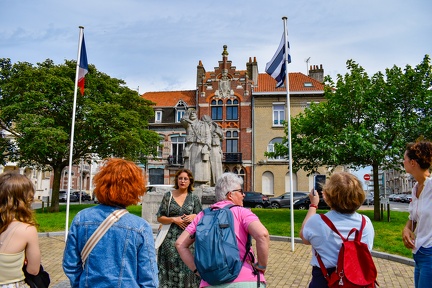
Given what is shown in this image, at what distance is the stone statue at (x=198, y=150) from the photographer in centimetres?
1220

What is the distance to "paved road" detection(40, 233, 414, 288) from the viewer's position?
692 centimetres

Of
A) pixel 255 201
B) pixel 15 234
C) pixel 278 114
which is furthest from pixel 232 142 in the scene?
pixel 15 234

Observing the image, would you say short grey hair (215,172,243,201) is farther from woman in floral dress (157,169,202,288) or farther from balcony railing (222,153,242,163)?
balcony railing (222,153,242,163)

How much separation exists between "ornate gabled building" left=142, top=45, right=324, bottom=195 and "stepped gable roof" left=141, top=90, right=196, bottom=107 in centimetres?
27

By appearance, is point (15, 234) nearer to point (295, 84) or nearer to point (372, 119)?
point (372, 119)

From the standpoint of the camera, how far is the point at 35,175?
54.8m

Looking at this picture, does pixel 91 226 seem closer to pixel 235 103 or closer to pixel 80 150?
pixel 80 150

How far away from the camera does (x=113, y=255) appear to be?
2.62m

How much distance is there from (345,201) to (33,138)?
20838 mm

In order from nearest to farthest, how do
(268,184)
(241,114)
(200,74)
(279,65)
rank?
(279,65) < (268,184) < (241,114) < (200,74)

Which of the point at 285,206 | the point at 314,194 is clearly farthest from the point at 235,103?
the point at 314,194

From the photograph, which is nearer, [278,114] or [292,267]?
[292,267]

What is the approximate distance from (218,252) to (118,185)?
0.89m

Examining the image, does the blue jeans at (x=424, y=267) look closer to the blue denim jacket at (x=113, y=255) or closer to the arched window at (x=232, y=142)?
the blue denim jacket at (x=113, y=255)
